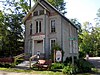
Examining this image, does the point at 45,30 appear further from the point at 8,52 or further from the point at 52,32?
the point at 8,52

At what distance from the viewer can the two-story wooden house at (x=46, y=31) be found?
27094 millimetres

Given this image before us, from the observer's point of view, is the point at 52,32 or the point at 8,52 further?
the point at 8,52

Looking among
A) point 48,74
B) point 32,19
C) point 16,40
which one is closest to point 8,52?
point 16,40

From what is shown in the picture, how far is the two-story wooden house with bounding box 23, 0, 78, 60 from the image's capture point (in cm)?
2709

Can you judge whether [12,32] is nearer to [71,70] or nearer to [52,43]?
[52,43]

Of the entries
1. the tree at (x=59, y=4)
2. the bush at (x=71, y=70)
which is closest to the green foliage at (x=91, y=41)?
the tree at (x=59, y=4)

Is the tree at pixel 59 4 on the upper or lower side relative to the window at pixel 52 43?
upper

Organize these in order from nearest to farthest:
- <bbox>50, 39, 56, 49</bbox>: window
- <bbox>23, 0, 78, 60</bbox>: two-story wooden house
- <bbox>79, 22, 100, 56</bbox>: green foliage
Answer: <bbox>23, 0, 78, 60</bbox>: two-story wooden house → <bbox>50, 39, 56, 49</bbox>: window → <bbox>79, 22, 100, 56</bbox>: green foliage

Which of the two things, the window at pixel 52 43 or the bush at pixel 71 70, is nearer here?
the bush at pixel 71 70

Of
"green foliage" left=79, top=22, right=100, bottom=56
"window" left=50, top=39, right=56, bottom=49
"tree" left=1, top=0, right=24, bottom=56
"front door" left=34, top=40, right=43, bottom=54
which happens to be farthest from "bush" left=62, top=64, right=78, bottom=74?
"green foliage" left=79, top=22, right=100, bottom=56

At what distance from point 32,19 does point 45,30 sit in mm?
3091

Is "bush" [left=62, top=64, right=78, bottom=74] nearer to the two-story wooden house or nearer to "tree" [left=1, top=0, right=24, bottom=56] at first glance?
the two-story wooden house

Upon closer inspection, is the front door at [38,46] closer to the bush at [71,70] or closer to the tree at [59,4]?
the bush at [71,70]

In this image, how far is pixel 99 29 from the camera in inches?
2657
